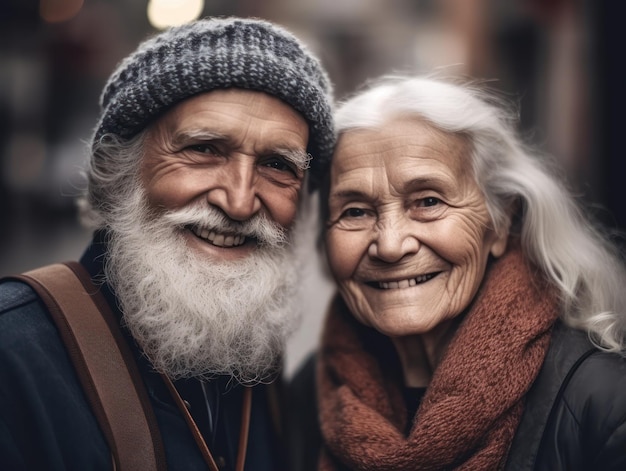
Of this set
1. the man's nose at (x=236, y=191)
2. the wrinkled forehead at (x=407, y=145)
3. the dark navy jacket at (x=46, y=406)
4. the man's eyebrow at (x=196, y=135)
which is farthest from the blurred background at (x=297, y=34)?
the dark navy jacket at (x=46, y=406)

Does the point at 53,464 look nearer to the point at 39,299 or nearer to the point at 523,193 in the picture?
the point at 39,299

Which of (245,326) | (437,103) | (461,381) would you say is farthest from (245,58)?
(461,381)

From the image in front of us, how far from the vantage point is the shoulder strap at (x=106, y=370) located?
1786 millimetres

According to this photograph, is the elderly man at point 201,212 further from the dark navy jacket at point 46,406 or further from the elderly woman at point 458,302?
the elderly woman at point 458,302

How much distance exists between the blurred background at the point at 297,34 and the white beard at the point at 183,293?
12.8ft

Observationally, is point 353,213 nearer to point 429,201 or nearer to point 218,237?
point 429,201

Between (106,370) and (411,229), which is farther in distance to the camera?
(411,229)

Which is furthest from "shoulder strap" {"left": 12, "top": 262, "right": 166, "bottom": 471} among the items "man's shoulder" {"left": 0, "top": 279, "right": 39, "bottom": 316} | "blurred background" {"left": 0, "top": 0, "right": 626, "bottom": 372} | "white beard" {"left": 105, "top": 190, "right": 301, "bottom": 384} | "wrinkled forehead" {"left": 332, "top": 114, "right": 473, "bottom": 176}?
"blurred background" {"left": 0, "top": 0, "right": 626, "bottom": 372}

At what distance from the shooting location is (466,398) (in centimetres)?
199

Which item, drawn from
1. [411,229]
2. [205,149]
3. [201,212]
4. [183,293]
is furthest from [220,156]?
[411,229]

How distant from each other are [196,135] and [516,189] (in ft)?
4.17

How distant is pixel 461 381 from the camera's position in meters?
2.03

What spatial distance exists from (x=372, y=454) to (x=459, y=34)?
667 cm

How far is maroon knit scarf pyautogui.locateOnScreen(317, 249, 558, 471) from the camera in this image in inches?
77.4
